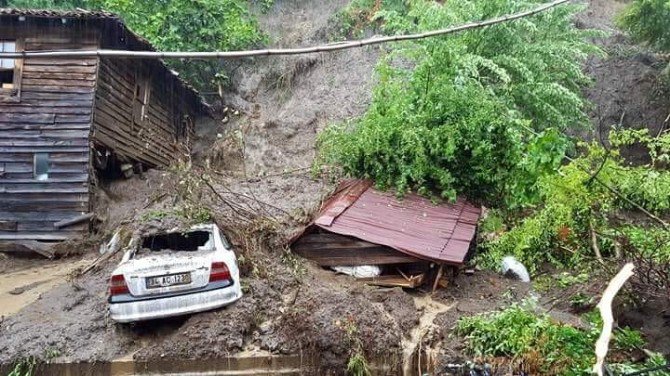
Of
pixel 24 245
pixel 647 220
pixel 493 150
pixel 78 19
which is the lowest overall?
pixel 24 245

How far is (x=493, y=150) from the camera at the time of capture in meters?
11.5

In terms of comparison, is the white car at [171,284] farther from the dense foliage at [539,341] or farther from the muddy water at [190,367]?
the dense foliage at [539,341]

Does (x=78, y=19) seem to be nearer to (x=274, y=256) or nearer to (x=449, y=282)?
(x=274, y=256)

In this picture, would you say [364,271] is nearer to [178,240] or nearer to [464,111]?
[178,240]

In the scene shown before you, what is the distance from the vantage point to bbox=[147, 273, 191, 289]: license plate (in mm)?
7160

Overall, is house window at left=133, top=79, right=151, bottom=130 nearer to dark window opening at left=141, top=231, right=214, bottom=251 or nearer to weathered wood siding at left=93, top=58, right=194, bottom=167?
weathered wood siding at left=93, top=58, right=194, bottom=167

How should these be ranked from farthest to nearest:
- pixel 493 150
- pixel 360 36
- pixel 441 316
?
pixel 360 36, pixel 493 150, pixel 441 316

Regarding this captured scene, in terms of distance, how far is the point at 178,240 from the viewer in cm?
825

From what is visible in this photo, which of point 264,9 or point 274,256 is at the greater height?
point 264,9

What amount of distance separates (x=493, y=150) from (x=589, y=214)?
226 cm

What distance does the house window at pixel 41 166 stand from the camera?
13.5 meters

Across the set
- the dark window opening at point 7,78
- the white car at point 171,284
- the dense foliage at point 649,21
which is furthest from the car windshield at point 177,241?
the dense foliage at point 649,21

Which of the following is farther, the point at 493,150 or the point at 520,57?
the point at 520,57

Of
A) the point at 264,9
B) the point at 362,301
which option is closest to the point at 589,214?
the point at 362,301
